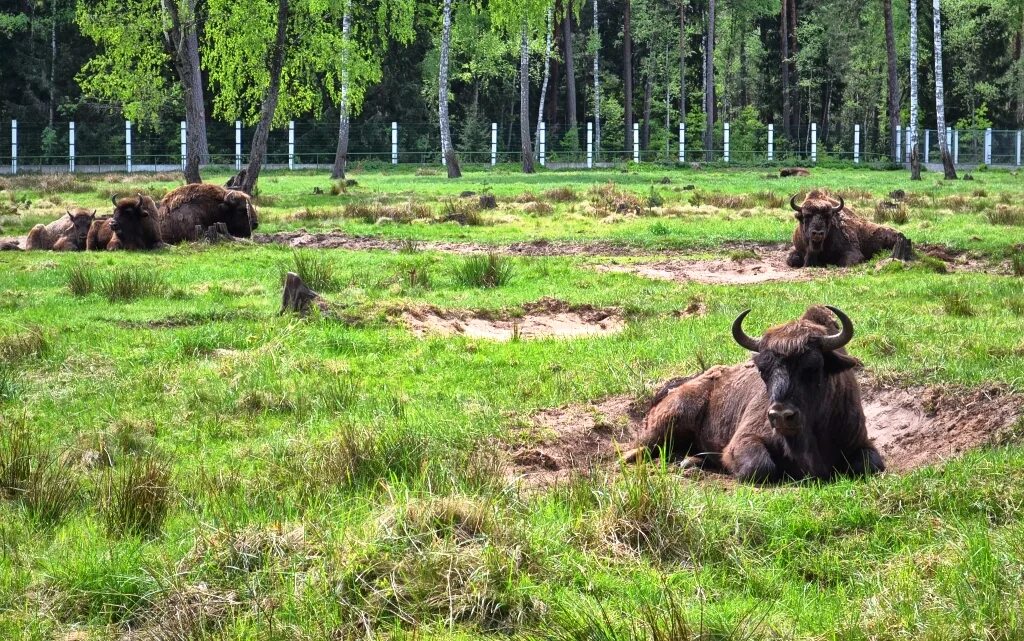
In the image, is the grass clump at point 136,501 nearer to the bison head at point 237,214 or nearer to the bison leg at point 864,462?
the bison leg at point 864,462

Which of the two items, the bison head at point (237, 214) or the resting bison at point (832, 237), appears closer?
the resting bison at point (832, 237)

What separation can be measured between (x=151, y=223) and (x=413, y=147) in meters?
42.6

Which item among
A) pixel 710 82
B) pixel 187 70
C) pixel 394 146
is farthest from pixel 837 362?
pixel 394 146

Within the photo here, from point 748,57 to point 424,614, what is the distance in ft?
240

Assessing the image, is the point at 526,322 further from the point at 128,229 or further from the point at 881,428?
the point at 128,229

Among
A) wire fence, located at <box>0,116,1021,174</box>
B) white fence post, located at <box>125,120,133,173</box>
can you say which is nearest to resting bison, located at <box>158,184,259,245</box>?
wire fence, located at <box>0,116,1021,174</box>

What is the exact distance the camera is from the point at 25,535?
6.07 metres

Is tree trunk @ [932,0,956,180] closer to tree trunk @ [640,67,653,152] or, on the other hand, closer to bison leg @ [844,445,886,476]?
tree trunk @ [640,67,653,152]

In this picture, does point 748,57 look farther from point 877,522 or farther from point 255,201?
point 877,522

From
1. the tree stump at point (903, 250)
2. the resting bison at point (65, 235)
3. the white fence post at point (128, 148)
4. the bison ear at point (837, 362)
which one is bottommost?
the bison ear at point (837, 362)

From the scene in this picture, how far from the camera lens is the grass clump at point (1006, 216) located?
A: 2245 cm

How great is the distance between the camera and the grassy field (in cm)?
506

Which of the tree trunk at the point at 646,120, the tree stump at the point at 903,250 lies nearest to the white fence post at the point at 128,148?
the tree trunk at the point at 646,120

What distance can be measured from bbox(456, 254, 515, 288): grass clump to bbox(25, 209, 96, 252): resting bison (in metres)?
8.83
